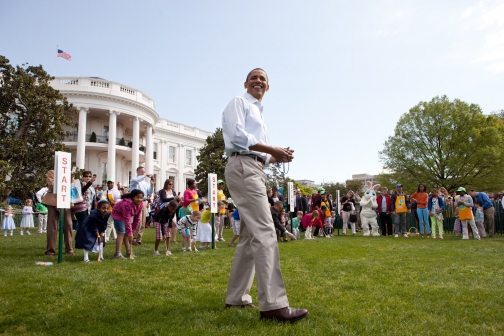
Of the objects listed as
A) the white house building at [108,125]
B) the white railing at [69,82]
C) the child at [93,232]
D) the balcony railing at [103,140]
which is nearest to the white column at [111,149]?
the white house building at [108,125]

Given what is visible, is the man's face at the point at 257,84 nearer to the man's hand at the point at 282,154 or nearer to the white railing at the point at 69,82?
the man's hand at the point at 282,154

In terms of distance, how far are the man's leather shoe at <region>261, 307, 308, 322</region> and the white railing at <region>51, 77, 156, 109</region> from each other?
3765 centimetres

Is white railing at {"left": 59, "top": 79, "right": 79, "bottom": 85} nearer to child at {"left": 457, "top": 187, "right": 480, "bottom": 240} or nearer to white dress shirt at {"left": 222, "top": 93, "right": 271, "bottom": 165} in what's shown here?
child at {"left": 457, "top": 187, "right": 480, "bottom": 240}

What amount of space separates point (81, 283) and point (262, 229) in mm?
2868

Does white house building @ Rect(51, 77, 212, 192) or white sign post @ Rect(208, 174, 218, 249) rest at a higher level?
white house building @ Rect(51, 77, 212, 192)

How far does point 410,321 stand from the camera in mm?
3158

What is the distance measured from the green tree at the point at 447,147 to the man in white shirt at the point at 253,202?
37.9 metres

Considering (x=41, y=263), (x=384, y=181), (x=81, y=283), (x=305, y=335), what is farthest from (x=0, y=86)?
(x=384, y=181)

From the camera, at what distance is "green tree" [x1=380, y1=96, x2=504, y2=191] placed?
117ft

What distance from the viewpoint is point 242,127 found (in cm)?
332

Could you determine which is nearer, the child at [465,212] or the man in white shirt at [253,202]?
the man in white shirt at [253,202]

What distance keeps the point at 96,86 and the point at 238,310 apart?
125 ft

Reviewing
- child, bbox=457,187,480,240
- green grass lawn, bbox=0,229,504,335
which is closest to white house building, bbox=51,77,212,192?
child, bbox=457,187,480,240

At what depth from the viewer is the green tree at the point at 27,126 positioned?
60.0ft
